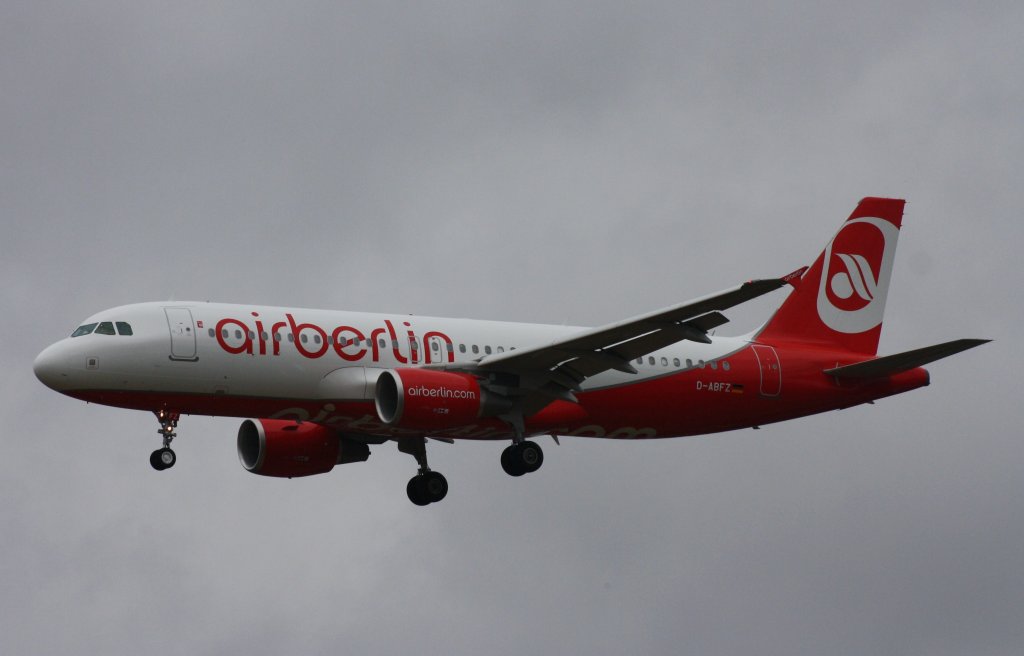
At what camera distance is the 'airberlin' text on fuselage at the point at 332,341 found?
141ft

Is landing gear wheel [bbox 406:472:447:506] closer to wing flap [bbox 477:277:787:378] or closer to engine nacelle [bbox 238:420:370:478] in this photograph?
engine nacelle [bbox 238:420:370:478]

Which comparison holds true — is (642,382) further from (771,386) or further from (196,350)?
(196,350)

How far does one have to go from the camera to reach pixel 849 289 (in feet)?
172

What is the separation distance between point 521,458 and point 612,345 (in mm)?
4197

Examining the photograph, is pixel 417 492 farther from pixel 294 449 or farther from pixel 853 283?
pixel 853 283

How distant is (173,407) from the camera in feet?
141

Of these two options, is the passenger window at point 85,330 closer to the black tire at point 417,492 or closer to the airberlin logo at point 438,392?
the airberlin logo at point 438,392

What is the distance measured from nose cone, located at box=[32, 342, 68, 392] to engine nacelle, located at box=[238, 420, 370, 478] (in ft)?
25.5

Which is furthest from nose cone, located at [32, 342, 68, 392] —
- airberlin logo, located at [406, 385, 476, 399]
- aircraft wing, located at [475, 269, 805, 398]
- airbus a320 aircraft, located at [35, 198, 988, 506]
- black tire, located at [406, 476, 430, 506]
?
black tire, located at [406, 476, 430, 506]

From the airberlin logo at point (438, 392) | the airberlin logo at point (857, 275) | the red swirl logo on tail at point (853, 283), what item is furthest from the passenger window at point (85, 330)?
the red swirl logo on tail at point (853, 283)

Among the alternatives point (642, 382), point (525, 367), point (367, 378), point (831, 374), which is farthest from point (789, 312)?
point (367, 378)

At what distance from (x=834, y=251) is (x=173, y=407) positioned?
21.4 meters

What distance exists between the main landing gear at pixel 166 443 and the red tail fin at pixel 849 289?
58.2ft

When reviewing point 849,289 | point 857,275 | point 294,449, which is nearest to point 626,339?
point 294,449
